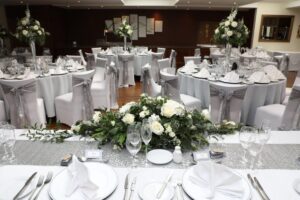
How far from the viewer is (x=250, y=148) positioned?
123cm

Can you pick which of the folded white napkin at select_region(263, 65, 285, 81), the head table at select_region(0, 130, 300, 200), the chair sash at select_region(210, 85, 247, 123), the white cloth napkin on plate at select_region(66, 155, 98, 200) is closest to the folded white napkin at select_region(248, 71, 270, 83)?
the folded white napkin at select_region(263, 65, 285, 81)

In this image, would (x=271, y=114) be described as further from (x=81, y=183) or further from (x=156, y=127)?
(x=81, y=183)

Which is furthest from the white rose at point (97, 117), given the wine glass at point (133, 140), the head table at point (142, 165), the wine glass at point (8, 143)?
the wine glass at point (8, 143)

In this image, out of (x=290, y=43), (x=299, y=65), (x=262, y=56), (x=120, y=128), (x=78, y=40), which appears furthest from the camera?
(x=78, y=40)

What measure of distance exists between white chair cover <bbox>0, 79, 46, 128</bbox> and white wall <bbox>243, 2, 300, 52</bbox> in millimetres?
10418

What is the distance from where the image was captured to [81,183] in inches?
38.7

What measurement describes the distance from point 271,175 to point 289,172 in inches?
4.3

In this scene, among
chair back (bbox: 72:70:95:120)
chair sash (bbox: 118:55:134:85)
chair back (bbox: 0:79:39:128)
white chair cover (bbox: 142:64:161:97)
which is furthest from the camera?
chair sash (bbox: 118:55:134:85)

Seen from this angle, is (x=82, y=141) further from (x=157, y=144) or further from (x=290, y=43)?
(x=290, y=43)

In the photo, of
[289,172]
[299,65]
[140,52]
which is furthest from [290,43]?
[289,172]

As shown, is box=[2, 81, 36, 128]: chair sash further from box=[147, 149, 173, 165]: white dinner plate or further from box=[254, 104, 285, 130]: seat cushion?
box=[254, 104, 285, 130]: seat cushion

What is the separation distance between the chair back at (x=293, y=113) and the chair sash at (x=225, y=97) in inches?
21.1

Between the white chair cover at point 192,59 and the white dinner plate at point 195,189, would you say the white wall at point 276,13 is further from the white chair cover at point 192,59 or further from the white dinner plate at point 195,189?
the white dinner plate at point 195,189

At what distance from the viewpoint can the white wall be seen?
408 inches
